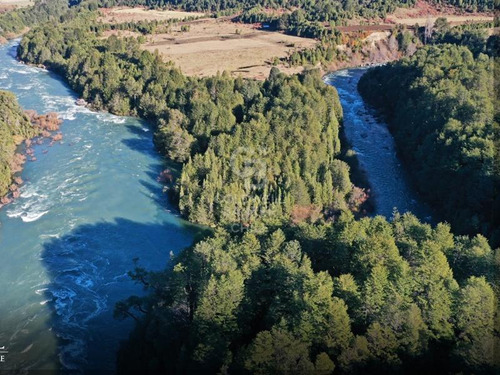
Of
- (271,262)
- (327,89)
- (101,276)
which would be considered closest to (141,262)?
(101,276)

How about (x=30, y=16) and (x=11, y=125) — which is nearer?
(x=11, y=125)

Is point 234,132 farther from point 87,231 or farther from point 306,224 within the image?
point 306,224

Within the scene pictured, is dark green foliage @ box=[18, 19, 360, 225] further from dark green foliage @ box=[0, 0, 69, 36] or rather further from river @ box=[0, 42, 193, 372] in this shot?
dark green foliage @ box=[0, 0, 69, 36]

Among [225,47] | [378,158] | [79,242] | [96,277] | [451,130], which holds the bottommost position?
[96,277]

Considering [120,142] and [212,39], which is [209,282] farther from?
[212,39]

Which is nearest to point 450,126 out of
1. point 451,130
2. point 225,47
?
point 451,130
